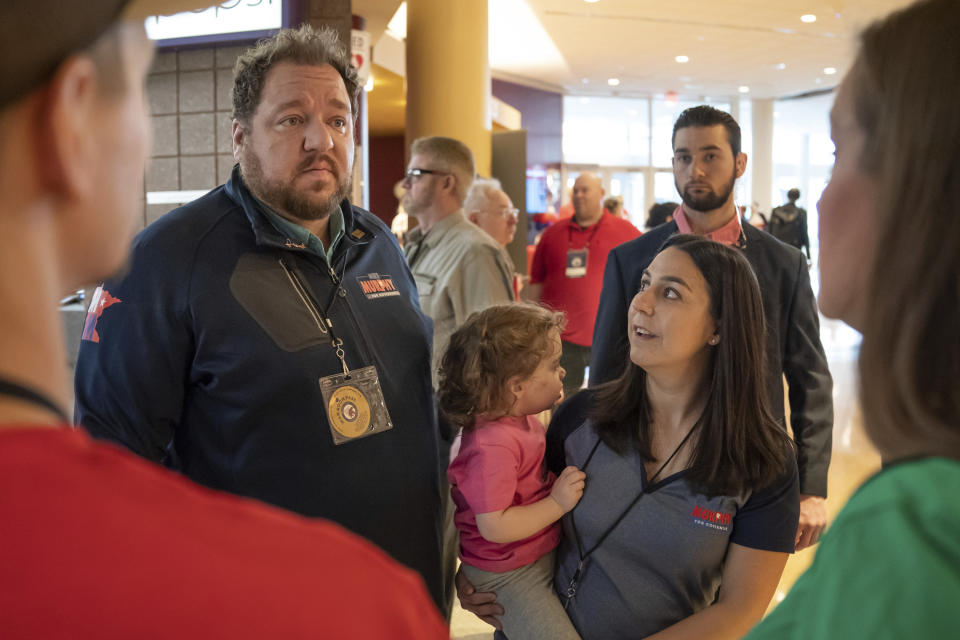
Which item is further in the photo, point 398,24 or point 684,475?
point 398,24

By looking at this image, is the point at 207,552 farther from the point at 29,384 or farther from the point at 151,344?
the point at 151,344

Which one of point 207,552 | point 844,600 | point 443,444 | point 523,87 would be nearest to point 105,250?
point 207,552

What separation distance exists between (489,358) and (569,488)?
0.38m

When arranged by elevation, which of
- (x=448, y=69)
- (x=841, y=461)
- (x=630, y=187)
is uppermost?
(x=630, y=187)

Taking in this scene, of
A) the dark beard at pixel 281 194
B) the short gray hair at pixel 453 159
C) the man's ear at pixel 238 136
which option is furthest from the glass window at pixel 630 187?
the dark beard at pixel 281 194

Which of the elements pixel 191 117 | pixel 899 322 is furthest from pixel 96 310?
pixel 191 117

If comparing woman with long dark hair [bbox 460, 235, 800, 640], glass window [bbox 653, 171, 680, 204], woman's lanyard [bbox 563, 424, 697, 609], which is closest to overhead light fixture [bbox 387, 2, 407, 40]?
woman with long dark hair [bbox 460, 235, 800, 640]

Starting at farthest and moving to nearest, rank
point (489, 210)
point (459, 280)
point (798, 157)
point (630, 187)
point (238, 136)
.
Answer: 1. point (798, 157)
2. point (630, 187)
3. point (489, 210)
4. point (459, 280)
5. point (238, 136)

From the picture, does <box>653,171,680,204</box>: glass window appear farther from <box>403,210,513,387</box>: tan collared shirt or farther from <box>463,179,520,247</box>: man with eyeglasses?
<box>403,210,513,387</box>: tan collared shirt

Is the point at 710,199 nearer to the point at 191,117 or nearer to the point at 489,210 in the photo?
the point at 489,210

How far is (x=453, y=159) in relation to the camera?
12.0 feet

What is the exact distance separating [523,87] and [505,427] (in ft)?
53.7

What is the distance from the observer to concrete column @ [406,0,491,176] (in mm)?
7059

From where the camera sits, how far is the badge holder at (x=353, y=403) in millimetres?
1614
